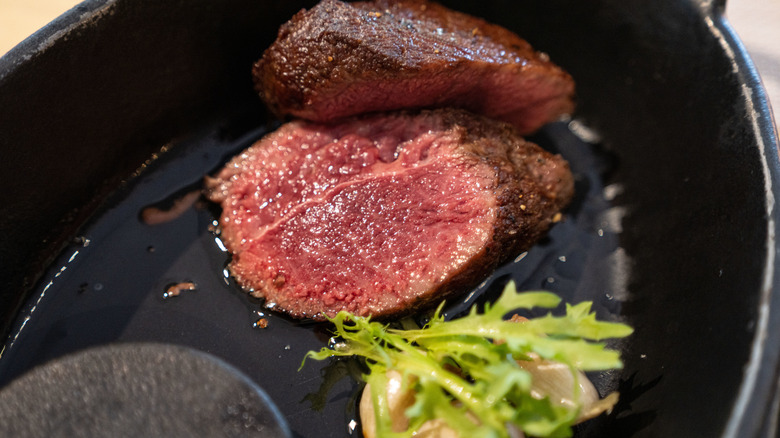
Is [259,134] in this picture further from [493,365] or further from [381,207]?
[493,365]

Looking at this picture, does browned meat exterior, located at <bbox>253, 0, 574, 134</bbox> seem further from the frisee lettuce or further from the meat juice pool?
the frisee lettuce

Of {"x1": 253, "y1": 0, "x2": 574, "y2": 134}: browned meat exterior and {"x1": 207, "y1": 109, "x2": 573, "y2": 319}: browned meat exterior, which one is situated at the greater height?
{"x1": 253, "y1": 0, "x2": 574, "y2": 134}: browned meat exterior

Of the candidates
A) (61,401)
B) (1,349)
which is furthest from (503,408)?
(1,349)

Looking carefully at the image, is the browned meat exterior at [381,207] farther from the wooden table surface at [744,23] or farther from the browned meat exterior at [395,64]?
the wooden table surface at [744,23]

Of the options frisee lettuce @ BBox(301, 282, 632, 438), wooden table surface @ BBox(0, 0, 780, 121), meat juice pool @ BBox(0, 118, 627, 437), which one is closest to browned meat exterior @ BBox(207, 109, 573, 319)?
meat juice pool @ BBox(0, 118, 627, 437)

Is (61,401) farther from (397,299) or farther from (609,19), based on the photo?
(609,19)

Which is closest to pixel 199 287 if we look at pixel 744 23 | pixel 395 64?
pixel 395 64
